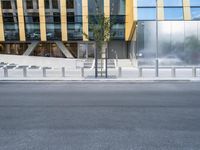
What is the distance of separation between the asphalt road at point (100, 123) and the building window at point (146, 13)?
16767 mm

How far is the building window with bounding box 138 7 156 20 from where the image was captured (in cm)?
2589

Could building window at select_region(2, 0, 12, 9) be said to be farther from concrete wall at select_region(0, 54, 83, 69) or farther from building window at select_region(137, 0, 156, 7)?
building window at select_region(137, 0, 156, 7)

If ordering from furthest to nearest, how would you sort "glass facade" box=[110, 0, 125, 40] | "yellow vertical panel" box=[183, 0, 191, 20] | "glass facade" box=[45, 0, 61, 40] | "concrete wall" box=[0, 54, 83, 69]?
"glass facade" box=[45, 0, 61, 40], "glass facade" box=[110, 0, 125, 40], "concrete wall" box=[0, 54, 83, 69], "yellow vertical panel" box=[183, 0, 191, 20]

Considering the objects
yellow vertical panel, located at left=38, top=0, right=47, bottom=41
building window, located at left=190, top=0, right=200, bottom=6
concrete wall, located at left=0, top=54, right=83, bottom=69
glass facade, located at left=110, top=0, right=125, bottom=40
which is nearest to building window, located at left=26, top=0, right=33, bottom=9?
yellow vertical panel, located at left=38, top=0, right=47, bottom=41

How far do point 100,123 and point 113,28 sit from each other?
2774cm

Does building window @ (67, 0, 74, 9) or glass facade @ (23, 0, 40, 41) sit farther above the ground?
building window @ (67, 0, 74, 9)

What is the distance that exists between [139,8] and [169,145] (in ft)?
74.9

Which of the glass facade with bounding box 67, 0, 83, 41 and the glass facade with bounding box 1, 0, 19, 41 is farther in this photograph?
the glass facade with bounding box 1, 0, 19, 41

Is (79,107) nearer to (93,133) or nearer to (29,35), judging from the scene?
(93,133)

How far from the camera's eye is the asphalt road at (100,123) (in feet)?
16.9

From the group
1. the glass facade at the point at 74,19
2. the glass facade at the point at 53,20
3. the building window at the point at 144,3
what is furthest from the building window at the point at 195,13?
the glass facade at the point at 53,20

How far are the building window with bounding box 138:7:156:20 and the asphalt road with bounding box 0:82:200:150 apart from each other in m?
16.8

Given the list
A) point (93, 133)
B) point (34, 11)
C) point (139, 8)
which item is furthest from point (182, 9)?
point (93, 133)

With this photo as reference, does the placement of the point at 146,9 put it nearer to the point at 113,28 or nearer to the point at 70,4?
the point at 113,28
